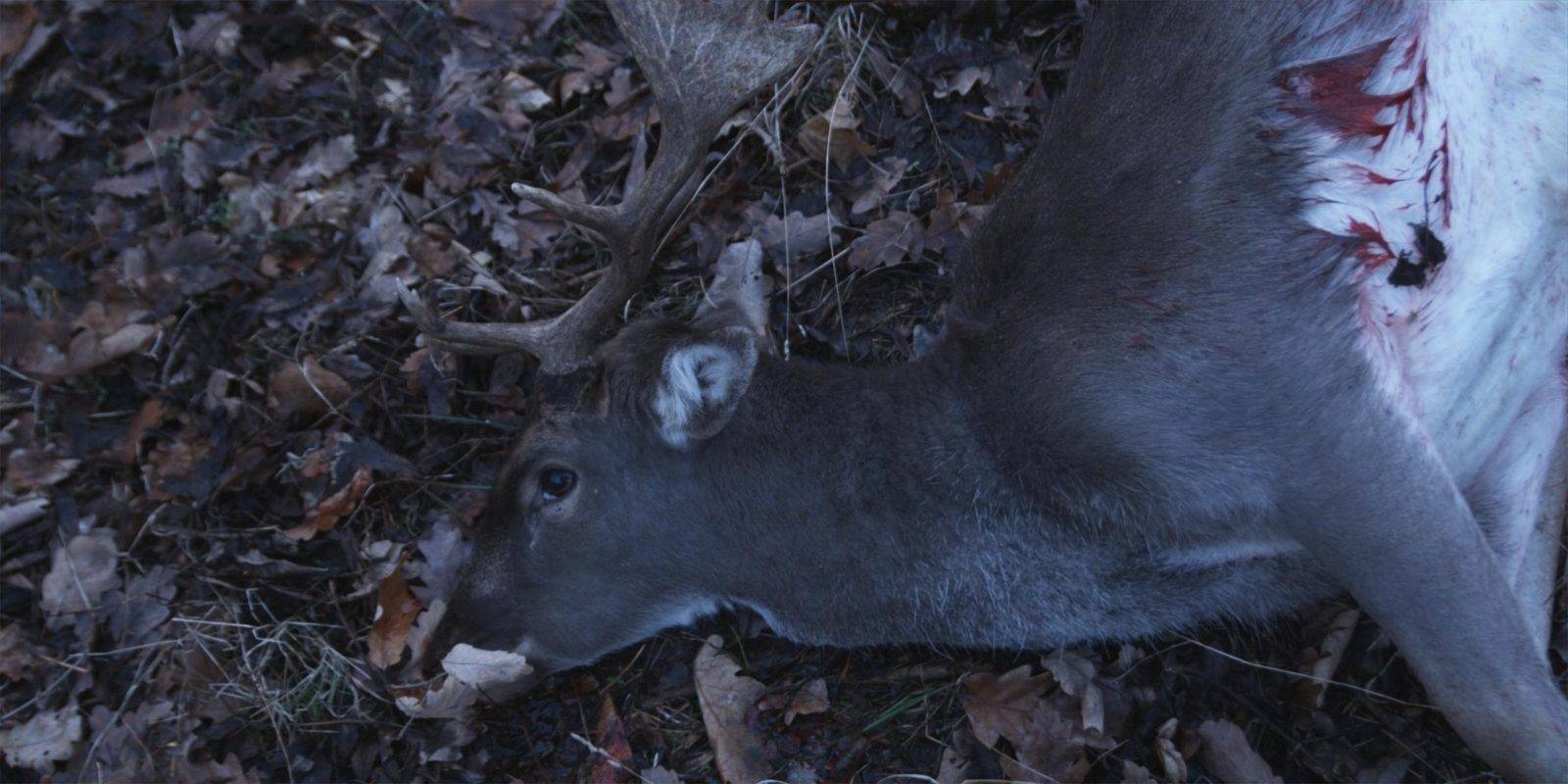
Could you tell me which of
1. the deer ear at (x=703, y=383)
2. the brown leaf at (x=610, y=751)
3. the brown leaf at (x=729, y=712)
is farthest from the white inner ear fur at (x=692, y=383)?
the brown leaf at (x=610, y=751)

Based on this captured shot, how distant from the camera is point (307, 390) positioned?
5.80 metres

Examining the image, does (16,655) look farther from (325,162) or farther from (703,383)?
(703,383)

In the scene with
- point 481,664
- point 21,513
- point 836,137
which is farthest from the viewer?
point 21,513

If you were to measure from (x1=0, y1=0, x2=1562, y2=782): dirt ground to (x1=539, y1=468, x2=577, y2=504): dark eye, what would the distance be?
0.78m

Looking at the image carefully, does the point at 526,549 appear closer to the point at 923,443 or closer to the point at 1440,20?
the point at 923,443

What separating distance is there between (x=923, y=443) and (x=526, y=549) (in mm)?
1507

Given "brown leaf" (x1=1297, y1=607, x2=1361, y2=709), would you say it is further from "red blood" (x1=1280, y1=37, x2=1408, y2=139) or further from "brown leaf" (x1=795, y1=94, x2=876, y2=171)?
"brown leaf" (x1=795, y1=94, x2=876, y2=171)

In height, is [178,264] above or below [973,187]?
below

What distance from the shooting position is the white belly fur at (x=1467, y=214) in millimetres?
4059

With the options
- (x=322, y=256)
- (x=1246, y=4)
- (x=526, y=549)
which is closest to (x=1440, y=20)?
(x=1246, y=4)

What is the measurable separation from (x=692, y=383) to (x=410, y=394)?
2.08 meters

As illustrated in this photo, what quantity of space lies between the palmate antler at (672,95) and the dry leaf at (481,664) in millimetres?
A: 1132

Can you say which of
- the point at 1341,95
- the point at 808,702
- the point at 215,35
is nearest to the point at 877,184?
the point at 1341,95

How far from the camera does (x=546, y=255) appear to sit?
5.87m
